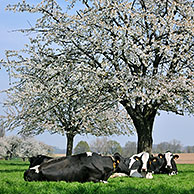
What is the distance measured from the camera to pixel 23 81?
16.5 m

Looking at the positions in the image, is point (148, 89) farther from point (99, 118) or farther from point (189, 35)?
point (99, 118)

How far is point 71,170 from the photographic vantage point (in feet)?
29.6

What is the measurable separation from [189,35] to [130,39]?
288cm

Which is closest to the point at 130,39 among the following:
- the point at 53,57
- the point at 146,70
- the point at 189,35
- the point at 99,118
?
the point at 146,70

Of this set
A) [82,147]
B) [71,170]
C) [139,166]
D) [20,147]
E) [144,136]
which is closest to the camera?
[71,170]

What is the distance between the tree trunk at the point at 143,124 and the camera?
1518 cm

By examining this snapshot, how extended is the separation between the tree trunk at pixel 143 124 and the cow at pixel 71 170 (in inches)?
240

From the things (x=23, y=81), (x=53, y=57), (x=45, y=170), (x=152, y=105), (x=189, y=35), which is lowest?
(x=45, y=170)

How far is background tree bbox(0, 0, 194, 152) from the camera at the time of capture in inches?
552

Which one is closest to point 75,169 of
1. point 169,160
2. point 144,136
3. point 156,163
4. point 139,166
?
point 139,166

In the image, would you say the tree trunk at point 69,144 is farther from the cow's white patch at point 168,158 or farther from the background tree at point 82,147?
the background tree at point 82,147

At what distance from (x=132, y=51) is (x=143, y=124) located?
360 cm

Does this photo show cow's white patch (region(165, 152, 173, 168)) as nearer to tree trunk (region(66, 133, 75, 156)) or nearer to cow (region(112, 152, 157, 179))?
cow (region(112, 152, 157, 179))

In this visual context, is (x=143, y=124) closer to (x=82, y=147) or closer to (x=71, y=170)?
(x=71, y=170)
